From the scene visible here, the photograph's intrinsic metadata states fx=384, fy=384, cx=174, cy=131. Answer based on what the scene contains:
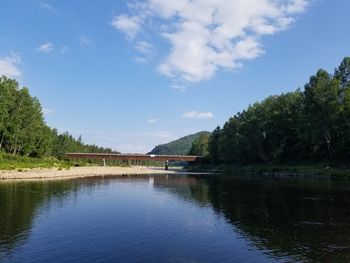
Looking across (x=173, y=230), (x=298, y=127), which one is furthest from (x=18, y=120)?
(x=173, y=230)

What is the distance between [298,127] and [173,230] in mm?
99230

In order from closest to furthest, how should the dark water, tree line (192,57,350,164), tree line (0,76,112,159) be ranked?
the dark water < tree line (192,57,350,164) < tree line (0,76,112,159)

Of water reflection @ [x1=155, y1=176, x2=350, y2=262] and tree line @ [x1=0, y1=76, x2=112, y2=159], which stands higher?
tree line @ [x1=0, y1=76, x2=112, y2=159]

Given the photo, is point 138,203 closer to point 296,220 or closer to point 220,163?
point 296,220

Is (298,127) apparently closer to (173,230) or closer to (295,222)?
(295,222)

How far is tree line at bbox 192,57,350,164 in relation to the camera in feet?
348

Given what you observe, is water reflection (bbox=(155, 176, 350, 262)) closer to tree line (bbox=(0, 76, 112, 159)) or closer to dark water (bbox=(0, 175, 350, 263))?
dark water (bbox=(0, 175, 350, 263))

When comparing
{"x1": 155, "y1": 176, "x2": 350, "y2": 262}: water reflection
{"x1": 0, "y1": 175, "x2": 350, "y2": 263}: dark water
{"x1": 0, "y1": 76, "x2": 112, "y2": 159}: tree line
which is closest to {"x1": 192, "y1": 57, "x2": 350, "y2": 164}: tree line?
{"x1": 155, "y1": 176, "x2": 350, "y2": 262}: water reflection

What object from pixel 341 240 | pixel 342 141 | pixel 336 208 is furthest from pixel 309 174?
pixel 341 240

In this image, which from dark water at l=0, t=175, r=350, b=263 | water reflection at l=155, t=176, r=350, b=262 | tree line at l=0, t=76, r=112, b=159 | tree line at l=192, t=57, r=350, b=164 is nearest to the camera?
dark water at l=0, t=175, r=350, b=263

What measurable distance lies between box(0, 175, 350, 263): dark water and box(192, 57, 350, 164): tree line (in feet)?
211

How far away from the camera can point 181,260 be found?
2166cm

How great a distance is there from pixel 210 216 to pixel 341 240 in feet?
43.3

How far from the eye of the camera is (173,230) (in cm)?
3009
